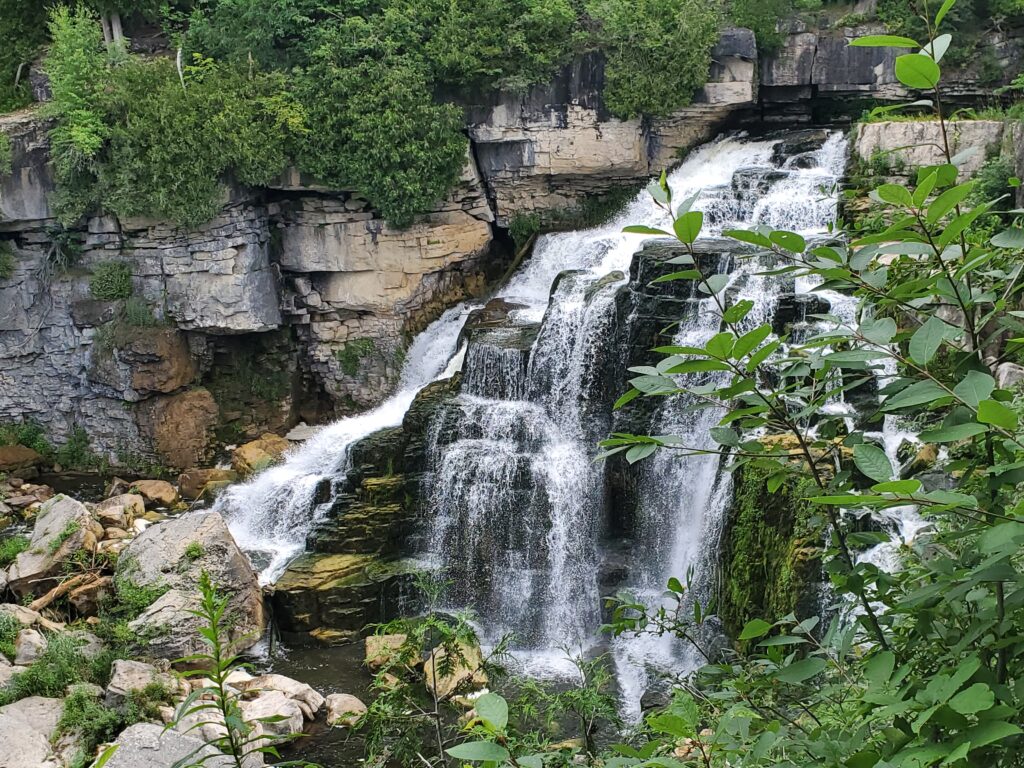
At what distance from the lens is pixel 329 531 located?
12094 millimetres

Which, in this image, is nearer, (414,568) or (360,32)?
(414,568)

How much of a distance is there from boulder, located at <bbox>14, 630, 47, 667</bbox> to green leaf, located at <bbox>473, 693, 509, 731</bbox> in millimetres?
9362

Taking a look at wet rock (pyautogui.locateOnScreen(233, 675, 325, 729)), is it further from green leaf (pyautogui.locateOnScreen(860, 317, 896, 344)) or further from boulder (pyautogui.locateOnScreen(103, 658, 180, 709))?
green leaf (pyautogui.locateOnScreen(860, 317, 896, 344))

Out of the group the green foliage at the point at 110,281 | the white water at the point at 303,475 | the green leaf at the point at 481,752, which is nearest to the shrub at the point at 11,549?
the white water at the point at 303,475

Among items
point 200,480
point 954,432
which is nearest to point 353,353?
point 200,480

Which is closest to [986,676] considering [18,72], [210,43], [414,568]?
[414,568]

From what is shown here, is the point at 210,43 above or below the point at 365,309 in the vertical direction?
above

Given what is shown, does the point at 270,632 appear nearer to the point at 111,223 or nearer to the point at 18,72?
the point at 111,223

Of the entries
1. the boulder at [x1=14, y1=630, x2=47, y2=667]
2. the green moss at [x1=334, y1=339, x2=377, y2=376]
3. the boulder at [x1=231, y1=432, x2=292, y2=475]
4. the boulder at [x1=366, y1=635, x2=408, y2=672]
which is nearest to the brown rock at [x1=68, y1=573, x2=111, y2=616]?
the boulder at [x1=14, y1=630, x2=47, y2=667]

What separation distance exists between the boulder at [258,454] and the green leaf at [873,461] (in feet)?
42.2

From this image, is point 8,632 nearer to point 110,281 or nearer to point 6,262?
point 110,281

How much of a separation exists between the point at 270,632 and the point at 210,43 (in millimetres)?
8915

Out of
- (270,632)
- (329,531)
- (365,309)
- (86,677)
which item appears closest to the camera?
(86,677)

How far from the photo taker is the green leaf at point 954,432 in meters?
1.48
